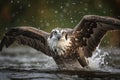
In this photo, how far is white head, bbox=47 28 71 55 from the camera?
9523mm

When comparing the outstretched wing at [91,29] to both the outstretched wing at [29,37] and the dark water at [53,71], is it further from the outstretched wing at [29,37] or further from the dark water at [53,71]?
the outstretched wing at [29,37]

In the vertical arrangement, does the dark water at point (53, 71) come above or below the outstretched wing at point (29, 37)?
below

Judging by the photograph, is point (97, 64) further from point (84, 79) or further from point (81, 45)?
point (84, 79)

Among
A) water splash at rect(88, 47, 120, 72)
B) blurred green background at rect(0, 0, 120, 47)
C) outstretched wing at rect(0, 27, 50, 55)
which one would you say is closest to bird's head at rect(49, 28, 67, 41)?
outstretched wing at rect(0, 27, 50, 55)

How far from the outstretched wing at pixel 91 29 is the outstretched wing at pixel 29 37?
71 centimetres

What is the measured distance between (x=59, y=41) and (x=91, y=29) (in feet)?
2.21

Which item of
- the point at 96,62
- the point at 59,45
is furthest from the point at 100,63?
the point at 59,45

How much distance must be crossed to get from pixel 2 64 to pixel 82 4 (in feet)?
28.3

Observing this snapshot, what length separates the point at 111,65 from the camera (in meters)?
10.5

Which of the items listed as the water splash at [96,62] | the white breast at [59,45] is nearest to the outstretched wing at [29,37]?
the white breast at [59,45]

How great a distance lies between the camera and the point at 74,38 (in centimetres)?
975

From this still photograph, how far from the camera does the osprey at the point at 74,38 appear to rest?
9.48 m

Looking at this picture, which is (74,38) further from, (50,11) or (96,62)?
(50,11)

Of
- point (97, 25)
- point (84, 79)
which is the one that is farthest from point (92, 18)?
point (84, 79)
